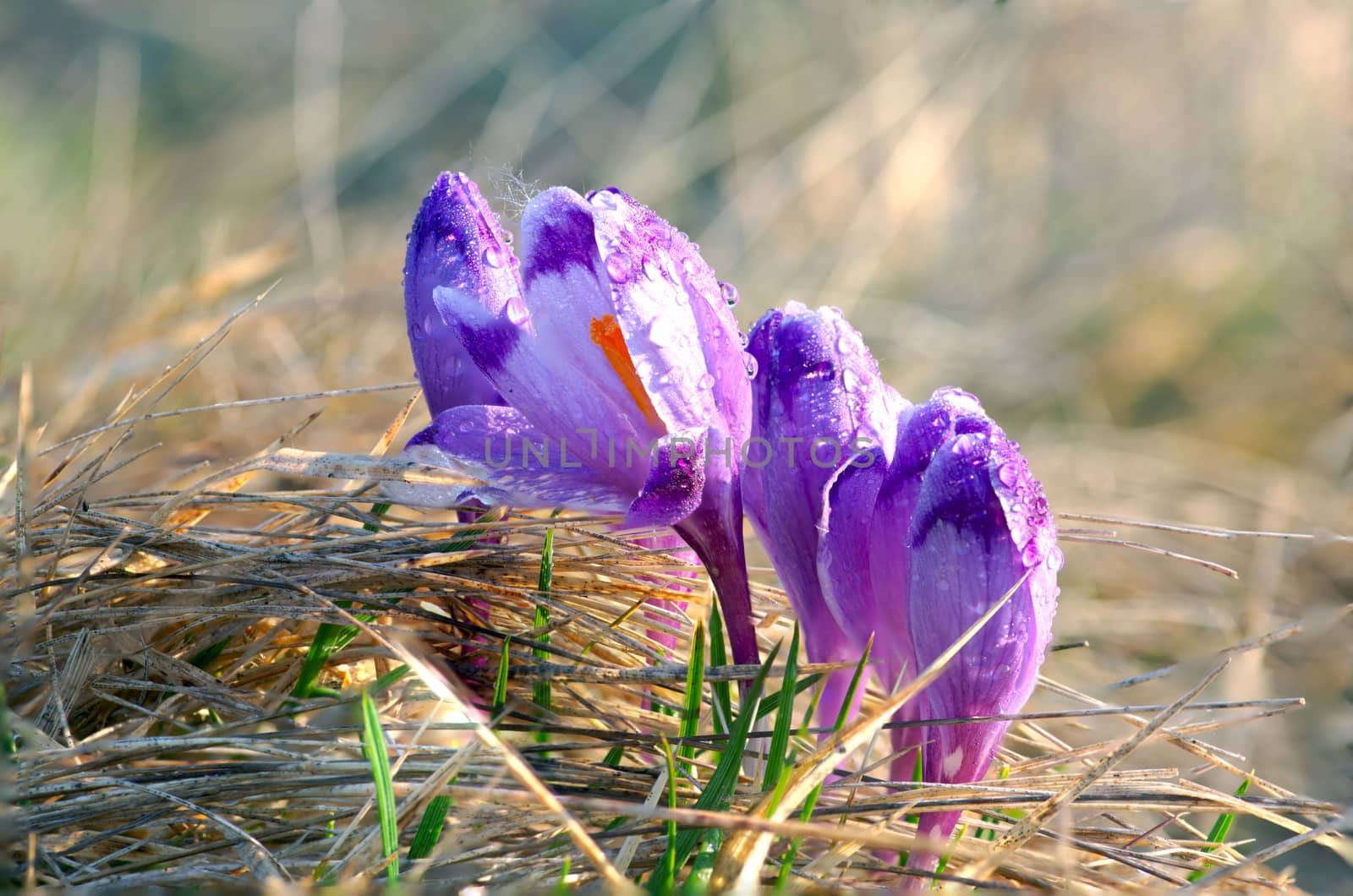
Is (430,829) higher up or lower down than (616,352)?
lower down

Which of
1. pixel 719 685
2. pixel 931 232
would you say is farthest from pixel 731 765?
pixel 931 232

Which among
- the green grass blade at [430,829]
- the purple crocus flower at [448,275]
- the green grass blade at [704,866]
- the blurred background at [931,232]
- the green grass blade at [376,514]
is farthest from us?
the blurred background at [931,232]

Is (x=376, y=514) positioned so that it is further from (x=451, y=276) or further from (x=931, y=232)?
(x=931, y=232)

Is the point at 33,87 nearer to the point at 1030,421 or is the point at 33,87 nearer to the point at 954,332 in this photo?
the point at 954,332

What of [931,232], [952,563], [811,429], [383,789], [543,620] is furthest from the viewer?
[931,232]

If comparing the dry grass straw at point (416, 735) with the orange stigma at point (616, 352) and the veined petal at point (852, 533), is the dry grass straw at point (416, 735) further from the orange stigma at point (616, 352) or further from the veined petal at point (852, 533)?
the orange stigma at point (616, 352)

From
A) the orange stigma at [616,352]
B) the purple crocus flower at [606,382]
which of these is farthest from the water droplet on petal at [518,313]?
the orange stigma at [616,352]

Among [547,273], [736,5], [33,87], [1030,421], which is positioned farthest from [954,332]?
[33,87]
